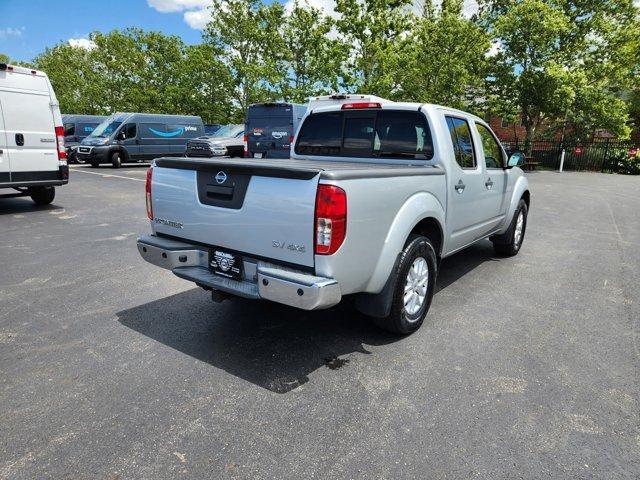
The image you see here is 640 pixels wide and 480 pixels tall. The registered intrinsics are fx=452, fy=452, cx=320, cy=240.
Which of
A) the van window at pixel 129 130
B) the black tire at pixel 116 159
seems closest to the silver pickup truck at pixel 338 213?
the black tire at pixel 116 159

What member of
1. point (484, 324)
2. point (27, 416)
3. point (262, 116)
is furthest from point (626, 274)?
point (262, 116)

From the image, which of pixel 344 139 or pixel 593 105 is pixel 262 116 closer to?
pixel 344 139

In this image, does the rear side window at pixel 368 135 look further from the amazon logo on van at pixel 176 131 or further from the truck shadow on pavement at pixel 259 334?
the amazon logo on van at pixel 176 131

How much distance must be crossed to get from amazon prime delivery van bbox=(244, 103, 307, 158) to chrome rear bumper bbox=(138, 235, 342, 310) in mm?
12439

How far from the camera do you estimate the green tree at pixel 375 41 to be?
24.3 metres

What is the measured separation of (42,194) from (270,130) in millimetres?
8105

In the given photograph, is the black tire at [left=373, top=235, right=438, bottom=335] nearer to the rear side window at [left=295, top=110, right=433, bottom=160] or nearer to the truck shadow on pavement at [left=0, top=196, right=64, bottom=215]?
the rear side window at [left=295, top=110, right=433, bottom=160]

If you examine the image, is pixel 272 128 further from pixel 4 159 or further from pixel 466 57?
pixel 466 57

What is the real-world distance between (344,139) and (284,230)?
210 cm

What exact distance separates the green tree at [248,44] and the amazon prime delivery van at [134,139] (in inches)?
383

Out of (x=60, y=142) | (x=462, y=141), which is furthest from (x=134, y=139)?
(x=462, y=141)

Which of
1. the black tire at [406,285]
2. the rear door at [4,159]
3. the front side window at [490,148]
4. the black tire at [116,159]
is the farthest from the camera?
the black tire at [116,159]

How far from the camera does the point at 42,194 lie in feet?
31.9

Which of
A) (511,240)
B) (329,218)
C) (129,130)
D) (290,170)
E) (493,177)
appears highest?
(129,130)
